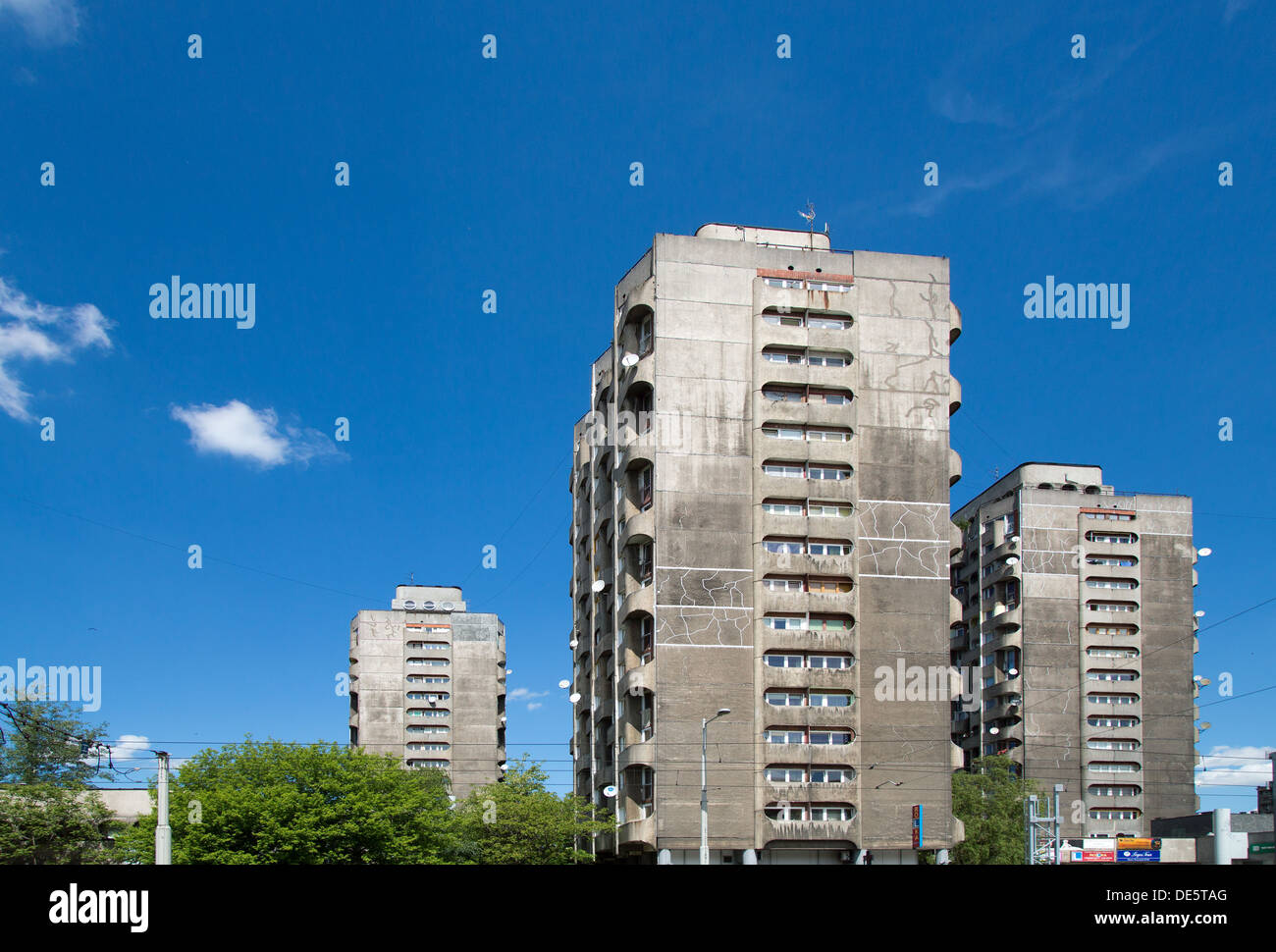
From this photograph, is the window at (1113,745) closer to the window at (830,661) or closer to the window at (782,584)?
the window at (830,661)

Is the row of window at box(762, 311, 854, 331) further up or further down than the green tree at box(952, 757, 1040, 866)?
further up

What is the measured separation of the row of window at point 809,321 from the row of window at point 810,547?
12852 millimetres

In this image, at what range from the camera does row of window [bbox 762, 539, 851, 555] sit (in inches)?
2813

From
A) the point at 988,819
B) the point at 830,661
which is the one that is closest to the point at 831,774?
the point at 830,661

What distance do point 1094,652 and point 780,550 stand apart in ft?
194

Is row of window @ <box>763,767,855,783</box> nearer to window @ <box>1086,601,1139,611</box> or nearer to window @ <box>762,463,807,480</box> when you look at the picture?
window @ <box>762,463,807,480</box>

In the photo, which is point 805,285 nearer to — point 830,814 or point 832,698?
point 832,698

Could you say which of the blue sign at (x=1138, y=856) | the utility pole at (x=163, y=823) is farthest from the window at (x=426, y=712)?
the utility pole at (x=163, y=823)

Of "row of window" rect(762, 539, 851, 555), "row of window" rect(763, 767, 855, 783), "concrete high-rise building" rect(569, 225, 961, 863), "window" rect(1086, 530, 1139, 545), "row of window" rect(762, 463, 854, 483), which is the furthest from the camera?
"window" rect(1086, 530, 1139, 545)

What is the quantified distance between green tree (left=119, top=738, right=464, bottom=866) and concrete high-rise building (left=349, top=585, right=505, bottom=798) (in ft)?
285

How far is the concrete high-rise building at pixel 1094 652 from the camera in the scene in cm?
11506


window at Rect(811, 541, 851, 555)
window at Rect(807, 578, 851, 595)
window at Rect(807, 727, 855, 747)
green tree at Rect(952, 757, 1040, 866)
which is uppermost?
window at Rect(811, 541, 851, 555)

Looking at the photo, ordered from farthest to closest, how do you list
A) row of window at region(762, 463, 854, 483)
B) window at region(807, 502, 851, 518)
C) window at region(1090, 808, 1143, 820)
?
window at region(1090, 808, 1143, 820)
row of window at region(762, 463, 854, 483)
window at region(807, 502, 851, 518)

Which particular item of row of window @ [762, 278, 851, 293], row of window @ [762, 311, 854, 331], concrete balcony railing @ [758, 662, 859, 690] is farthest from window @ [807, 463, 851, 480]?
concrete balcony railing @ [758, 662, 859, 690]
